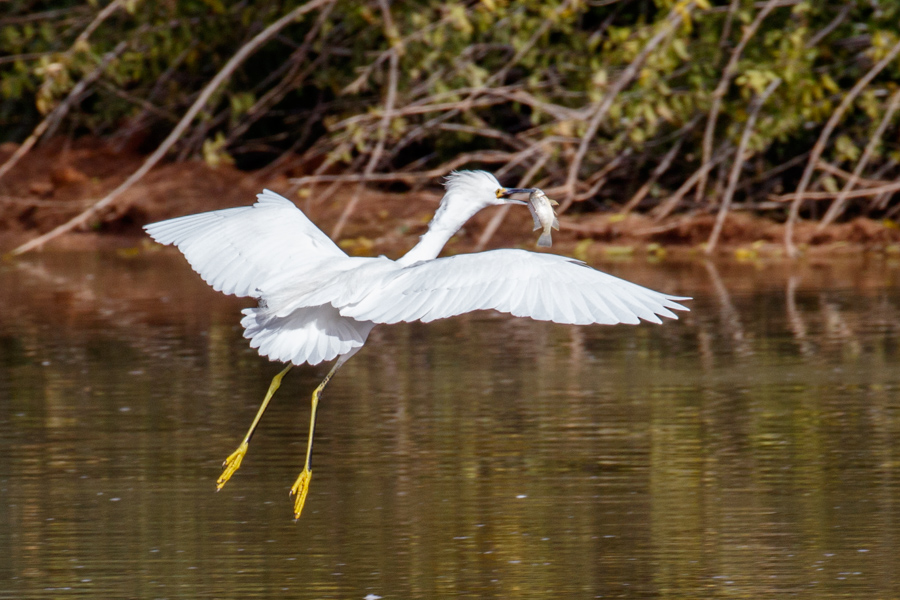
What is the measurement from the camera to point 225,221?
20.2 ft

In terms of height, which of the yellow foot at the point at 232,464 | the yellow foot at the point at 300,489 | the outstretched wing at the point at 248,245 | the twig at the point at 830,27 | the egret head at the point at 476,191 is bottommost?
the yellow foot at the point at 300,489

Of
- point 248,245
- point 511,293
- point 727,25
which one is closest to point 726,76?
point 727,25

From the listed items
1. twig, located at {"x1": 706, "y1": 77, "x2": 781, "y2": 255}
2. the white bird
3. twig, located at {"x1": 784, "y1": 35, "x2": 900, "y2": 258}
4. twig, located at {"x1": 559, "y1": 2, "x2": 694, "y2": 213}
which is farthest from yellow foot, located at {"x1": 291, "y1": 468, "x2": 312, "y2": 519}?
twig, located at {"x1": 784, "y1": 35, "x2": 900, "y2": 258}

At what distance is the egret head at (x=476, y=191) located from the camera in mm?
Answer: 5980

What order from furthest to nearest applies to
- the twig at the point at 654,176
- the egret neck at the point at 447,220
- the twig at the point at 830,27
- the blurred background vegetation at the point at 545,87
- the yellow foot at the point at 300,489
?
the twig at the point at 654,176 < the twig at the point at 830,27 < the blurred background vegetation at the point at 545,87 < the egret neck at the point at 447,220 < the yellow foot at the point at 300,489

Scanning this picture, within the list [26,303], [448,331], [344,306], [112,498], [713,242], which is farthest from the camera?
[713,242]

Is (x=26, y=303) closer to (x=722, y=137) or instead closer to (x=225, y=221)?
(x=225, y=221)

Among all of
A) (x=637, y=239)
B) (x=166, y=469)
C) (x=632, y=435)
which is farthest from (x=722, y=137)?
(x=166, y=469)

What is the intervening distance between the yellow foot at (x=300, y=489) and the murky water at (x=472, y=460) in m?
0.05

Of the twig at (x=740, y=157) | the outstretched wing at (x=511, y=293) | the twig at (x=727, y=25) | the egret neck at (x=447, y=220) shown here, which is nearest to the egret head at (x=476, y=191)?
the egret neck at (x=447, y=220)

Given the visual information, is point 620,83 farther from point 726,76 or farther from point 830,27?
point 830,27

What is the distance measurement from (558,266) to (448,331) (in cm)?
468

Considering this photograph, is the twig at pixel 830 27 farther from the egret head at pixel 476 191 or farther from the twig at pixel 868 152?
the egret head at pixel 476 191

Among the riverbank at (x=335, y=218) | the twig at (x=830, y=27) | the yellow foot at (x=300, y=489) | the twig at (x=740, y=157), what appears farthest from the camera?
the riverbank at (x=335, y=218)
